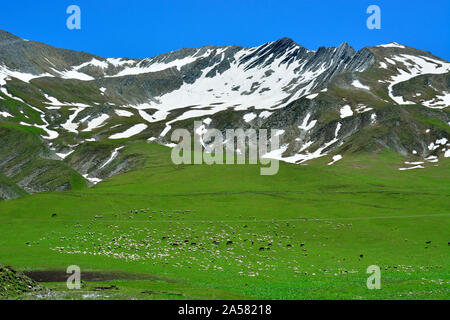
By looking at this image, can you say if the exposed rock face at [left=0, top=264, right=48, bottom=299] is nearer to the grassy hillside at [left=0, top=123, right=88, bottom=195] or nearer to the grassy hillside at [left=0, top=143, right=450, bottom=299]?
the grassy hillside at [left=0, top=143, right=450, bottom=299]

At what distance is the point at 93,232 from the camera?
5316cm

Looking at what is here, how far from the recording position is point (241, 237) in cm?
5216

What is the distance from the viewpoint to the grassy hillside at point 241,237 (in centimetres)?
3216

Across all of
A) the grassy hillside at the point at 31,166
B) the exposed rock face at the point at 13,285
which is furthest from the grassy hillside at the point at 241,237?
the grassy hillside at the point at 31,166

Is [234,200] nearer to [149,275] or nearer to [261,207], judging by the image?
[261,207]

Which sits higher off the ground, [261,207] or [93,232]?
[261,207]

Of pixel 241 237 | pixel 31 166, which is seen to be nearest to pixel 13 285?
pixel 241 237

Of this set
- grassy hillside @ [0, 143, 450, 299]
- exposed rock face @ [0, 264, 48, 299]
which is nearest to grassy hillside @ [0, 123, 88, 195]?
grassy hillside @ [0, 143, 450, 299]

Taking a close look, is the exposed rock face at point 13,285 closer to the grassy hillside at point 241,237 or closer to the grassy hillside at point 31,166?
the grassy hillside at point 241,237

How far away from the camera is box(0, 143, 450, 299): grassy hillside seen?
105 feet

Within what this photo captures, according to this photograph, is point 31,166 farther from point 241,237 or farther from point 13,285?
point 13,285
